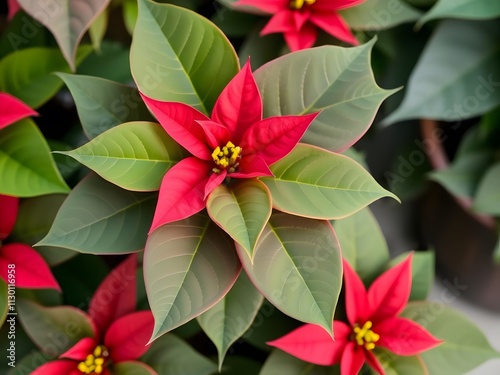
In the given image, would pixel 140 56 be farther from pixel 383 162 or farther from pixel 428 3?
pixel 383 162

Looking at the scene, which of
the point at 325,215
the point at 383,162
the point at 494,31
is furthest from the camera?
the point at 383,162

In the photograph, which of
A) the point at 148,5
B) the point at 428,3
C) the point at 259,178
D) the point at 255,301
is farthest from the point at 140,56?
the point at 428,3

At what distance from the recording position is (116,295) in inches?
28.2

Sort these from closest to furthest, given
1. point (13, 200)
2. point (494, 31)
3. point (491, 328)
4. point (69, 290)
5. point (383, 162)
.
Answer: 1. point (13, 200)
2. point (69, 290)
3. point (494, 31)
4. point (491, 328)
5. point (383, 162)

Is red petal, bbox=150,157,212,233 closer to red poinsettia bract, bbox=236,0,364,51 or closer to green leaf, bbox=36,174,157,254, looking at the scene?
green leaf, bbox=36,174,157,254

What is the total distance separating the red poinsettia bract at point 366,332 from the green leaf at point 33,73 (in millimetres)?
474

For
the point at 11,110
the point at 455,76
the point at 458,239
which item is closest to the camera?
the point at 11,110

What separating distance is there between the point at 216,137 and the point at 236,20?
0.32m

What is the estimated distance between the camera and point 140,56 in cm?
59

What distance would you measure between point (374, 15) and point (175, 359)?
0.57m

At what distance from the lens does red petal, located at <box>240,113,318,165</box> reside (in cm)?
54

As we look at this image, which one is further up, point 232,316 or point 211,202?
point 211,202

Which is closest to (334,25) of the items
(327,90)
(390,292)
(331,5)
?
(331,5)

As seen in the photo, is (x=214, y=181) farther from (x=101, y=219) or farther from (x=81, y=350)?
(x=81, y=350)
